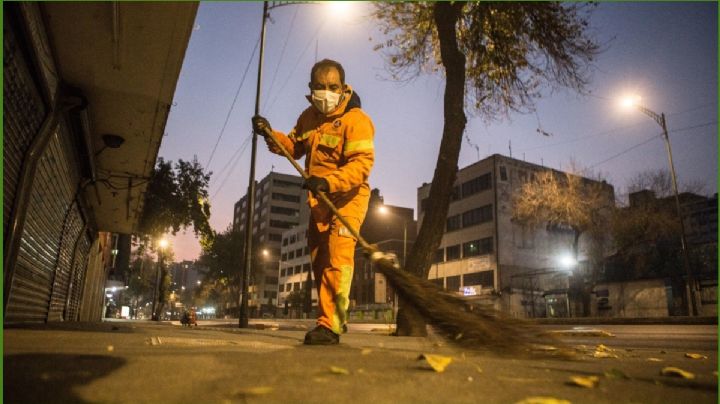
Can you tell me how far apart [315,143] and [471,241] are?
41266mm

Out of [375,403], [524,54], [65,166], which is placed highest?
[524,54]

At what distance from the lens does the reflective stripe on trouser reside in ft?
12.3

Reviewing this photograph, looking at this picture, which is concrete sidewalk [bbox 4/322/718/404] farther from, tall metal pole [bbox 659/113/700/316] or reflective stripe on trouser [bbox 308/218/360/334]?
tall metal pole [bbox 659/113/700/316]

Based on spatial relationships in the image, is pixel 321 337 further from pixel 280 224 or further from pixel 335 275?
pixel 280 224

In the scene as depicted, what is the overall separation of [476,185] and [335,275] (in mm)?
42187

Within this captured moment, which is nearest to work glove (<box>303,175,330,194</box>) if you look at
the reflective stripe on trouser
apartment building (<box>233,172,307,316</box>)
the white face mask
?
the reflective stripe on trouser

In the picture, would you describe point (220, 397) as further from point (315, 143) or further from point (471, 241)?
point (471, 241)

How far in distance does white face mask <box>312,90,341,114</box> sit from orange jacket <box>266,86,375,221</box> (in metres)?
0.06

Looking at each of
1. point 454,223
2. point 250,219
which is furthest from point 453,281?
point 250,219

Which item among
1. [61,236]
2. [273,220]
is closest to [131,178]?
[61,236]

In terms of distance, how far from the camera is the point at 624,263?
3231cm

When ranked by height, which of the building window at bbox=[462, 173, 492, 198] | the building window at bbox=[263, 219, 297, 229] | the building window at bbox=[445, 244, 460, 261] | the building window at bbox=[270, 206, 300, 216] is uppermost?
the building window at bbox=[270, 206, 300, 216]

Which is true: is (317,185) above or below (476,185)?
below

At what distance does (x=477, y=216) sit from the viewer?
4350 centimetres
